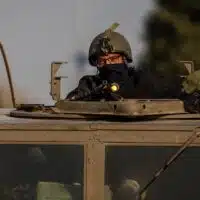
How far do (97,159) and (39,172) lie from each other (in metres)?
0.25

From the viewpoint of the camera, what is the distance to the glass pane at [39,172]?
3.19 metres

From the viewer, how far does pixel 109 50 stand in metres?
4.16

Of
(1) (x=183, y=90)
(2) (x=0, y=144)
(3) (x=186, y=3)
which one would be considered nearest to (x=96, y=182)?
(2) (x=0, y=144)

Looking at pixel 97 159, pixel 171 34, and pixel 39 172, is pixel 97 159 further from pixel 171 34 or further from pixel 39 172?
pixel 171 34

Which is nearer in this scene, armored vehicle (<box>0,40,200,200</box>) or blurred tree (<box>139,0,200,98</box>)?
armored vehicle (<box>0,40,200,200</box>)

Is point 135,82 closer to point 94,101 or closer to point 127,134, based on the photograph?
point 94,101

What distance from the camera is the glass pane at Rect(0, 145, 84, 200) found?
10.5 ft

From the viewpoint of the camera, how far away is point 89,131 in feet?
10.4

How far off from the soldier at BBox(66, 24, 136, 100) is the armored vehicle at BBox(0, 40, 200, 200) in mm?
752

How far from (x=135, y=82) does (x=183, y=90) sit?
319mm

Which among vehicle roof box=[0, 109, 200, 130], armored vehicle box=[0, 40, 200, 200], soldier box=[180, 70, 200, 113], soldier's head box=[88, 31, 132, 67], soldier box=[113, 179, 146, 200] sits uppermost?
soldier's head box=[88, 31, 132, 67]

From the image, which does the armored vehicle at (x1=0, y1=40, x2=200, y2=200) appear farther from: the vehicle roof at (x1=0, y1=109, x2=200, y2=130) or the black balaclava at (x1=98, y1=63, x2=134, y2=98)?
the black balaclava at (x1=98, y1=63, x2=134, y2=98)

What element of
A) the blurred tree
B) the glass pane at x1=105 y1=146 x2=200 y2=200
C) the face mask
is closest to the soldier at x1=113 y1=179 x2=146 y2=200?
the glass pane at x1=105 y1=146 x2=200 y2=200

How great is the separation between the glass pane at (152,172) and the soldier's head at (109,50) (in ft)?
3.40
